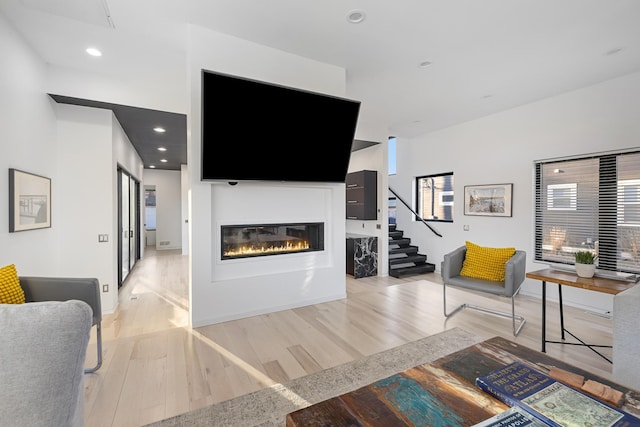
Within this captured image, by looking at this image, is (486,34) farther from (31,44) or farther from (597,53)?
(31,44)

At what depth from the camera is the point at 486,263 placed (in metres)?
3.64

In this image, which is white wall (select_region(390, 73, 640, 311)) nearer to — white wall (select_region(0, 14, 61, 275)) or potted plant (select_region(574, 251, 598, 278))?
potted plant (select_region(574, 251, 598, 278))

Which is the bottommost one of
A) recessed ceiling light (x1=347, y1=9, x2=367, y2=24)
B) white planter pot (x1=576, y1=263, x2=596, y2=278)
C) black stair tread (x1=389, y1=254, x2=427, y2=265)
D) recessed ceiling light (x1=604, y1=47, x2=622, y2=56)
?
black stair tread (x1=389, y1=254, x2=427, y2=265)

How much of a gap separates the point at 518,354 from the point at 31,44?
5.04m

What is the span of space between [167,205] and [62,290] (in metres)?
7.86

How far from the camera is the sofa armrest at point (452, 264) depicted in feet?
11.9

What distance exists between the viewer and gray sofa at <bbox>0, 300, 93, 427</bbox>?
3.22ft

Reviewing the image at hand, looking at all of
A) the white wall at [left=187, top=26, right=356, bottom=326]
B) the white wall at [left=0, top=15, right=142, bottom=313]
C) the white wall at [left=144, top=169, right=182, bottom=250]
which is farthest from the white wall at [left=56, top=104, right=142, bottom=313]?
the white wall at [left=144, top=169, right=182, bottom=250]

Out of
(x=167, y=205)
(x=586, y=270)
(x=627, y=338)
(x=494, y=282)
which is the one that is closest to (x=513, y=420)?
(x=627, y=338)

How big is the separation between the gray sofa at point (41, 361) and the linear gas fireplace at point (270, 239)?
2258mm

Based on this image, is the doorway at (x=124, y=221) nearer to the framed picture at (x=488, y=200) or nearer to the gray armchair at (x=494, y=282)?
the gray armchair at (x=494, y=282)

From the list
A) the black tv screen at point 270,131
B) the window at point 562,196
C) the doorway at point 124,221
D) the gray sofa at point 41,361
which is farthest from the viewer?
the doorway at point 124,221

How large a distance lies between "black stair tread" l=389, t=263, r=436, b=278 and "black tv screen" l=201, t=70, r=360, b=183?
2.85 metres

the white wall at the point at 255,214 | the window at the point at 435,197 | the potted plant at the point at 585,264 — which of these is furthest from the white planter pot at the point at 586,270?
the window at the point at 435,197
